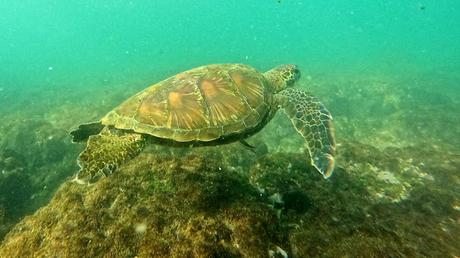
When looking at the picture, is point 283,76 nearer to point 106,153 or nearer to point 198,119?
point 198,119

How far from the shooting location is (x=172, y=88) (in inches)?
215

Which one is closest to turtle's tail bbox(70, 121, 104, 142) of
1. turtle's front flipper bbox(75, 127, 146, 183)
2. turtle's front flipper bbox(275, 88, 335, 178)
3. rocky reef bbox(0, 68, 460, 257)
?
turtle's front flipper bbox(75, 127, 146, 183)

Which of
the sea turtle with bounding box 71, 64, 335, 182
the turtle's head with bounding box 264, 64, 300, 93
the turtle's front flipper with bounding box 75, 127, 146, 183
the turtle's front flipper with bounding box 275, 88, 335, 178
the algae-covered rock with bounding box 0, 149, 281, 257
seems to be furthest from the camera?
the turtle's head with bounding box 264, 64, 300, 93

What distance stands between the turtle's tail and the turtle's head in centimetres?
415

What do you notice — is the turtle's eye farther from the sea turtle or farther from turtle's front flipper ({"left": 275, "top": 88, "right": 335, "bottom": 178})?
the sea turtle

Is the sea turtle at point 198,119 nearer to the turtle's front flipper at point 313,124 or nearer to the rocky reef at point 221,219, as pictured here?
the turtle's front flipper at point 313,124

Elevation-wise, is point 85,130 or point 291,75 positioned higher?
point 85,130

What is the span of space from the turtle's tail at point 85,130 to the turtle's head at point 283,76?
4.15 meters

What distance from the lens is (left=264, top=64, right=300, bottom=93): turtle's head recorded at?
7.63 m

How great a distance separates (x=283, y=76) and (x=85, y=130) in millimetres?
5022

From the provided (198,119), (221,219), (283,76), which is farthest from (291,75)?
(221,219)

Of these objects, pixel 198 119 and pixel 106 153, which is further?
pixel 198 119

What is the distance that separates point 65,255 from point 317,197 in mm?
3342

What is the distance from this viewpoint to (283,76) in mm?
7941
